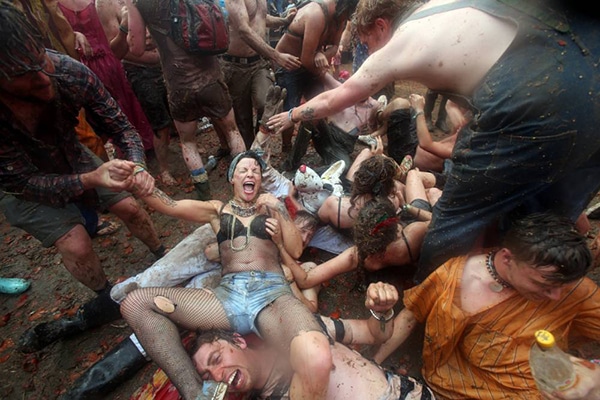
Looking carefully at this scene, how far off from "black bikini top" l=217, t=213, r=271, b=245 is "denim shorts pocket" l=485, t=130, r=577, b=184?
1697 mm

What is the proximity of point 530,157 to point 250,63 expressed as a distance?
3.81m

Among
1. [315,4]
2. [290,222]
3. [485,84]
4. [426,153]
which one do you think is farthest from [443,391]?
[315,4]

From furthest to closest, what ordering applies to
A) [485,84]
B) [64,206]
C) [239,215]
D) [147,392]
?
[239,215], [64,206], [147,392], [485,84]

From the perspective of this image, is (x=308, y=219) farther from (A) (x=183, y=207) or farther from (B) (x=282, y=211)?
(A) (x=183, y=207)

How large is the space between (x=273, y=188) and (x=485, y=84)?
234 cm

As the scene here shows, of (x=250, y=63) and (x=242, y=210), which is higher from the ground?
(x=250, y=63)

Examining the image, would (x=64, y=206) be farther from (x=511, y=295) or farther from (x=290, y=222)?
(x=511, y=295)

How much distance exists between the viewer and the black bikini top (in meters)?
2.78

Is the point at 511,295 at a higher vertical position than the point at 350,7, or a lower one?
lower

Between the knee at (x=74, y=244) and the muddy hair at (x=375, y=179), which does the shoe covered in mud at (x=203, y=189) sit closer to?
the knee at (x=74, y=244)

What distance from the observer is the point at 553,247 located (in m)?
1.68

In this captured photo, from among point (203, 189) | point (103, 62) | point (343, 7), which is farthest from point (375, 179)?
point (103, 62)

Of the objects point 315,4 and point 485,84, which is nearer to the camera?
point 485,84

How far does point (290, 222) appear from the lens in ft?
9.73
